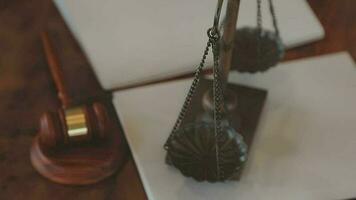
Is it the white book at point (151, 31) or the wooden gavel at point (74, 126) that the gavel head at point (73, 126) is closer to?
the wooden gavel at point (74, 126)

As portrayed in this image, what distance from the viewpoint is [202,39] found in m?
0.89

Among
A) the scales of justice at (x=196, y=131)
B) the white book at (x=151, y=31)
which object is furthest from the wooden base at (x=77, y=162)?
Answer: the white book at (x=151, y=31)

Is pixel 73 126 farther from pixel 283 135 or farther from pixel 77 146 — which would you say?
pixel 283 135

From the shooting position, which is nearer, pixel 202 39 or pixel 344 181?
pixel 344 181

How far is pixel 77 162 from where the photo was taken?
0.74m

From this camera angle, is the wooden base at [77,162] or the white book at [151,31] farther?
the white book at [151,31]

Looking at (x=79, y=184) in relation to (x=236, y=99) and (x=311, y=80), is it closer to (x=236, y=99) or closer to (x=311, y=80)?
(x=236, y=99)

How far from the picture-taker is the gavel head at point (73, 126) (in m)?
0.71

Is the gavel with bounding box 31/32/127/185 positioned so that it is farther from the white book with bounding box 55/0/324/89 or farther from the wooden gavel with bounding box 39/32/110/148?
the white book with bounding box 55/0/324/89

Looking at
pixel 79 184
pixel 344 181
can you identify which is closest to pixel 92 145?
Result: pixel 79 184

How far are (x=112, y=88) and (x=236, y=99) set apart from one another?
17 centimetres

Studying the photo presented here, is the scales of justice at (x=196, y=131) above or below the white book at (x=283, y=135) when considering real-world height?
above

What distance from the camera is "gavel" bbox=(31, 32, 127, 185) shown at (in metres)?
0.71

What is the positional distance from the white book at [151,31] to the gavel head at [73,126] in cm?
11
